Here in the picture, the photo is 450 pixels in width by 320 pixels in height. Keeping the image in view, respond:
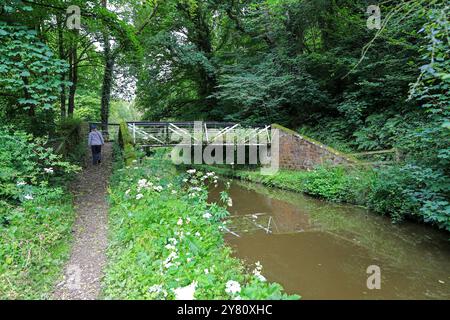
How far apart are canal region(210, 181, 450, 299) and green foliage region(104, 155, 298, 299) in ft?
3.96

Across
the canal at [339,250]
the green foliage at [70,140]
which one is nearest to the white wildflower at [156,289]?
the canal at [339,250]

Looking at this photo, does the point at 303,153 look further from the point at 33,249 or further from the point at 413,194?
the point at 33,249

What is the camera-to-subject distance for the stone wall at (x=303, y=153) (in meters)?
10.7

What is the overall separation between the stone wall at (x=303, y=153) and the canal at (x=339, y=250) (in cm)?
216

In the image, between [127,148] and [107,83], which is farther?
[107,83]

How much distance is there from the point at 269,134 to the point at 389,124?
4.79 meters

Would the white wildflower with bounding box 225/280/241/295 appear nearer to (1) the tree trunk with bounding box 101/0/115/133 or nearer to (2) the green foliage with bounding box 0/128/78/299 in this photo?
(2) the green foliage with bounding box 0/128/78/299

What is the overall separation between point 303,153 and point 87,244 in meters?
8.92

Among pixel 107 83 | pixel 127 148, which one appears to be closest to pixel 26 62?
pixel 127 148

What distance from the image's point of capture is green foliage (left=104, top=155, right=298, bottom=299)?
3253mm

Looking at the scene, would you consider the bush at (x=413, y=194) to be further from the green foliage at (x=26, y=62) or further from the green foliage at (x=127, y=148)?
the green foliage at (x=26, y=62)

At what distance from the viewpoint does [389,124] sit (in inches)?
409

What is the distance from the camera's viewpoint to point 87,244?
194 inches

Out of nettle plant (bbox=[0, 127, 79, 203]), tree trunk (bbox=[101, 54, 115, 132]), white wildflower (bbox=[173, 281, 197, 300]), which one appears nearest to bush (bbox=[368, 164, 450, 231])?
white wildflower (bbox=[173, 281, 197, 300])
